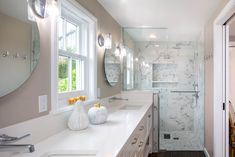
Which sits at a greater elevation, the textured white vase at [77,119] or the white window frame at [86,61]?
the white window frame at [86,61]

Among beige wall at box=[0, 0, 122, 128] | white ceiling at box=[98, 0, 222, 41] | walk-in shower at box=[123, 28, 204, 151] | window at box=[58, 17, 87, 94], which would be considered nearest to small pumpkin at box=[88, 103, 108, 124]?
window at box=[58, 17, 87, 94]

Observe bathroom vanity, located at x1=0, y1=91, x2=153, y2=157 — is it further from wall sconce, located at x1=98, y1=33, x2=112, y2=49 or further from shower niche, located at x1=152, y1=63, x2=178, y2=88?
shower niche, located at x1=152, y1=63, x2=178, y2=88

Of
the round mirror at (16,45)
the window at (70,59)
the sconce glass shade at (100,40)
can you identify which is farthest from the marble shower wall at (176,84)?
the round mirror at (16,45)

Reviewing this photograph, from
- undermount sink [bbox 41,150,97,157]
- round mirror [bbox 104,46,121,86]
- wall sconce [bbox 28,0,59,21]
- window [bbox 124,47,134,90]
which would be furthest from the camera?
window [bbox 124,47,134,90]

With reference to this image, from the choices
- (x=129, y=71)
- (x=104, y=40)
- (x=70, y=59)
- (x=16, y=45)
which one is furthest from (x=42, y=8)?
(x=129, y=71)

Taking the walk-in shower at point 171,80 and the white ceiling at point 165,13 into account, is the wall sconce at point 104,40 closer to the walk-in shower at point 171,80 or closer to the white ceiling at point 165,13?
the white ceiling at point 165,13

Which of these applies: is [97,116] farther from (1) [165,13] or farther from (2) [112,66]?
(1) [165,13]

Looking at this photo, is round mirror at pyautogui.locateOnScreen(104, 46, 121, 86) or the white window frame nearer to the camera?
the white window frame

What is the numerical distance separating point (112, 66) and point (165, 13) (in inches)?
43.8

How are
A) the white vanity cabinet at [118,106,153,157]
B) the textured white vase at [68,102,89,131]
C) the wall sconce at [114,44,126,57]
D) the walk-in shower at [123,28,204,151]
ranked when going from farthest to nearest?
1. the walk-in shower at [123,28,204,151]
2. the wall sconce at [114,44,126,57]
3. the textured white vase at [68,102,89,131]
4. the white vanity cabinet at [118,106,153,157]

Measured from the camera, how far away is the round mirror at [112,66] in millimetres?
3330

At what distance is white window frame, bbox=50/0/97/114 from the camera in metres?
1.78

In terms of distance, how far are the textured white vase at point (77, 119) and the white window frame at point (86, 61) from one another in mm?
90

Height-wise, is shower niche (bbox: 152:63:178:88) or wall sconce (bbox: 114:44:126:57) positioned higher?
wall sconce (bbox: 114:44:126:57)
